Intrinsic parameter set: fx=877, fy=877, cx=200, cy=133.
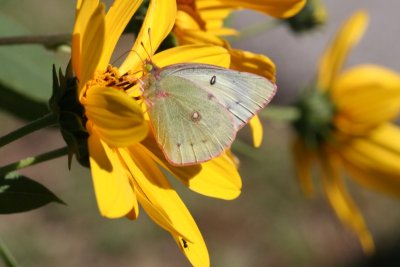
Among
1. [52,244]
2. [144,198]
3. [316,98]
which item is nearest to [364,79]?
[316,98]

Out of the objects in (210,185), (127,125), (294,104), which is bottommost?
(294,104)

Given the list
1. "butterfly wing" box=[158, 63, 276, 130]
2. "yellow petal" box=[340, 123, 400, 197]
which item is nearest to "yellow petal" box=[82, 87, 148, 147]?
"butterfly wing" box=[158, 63, 276, 130]

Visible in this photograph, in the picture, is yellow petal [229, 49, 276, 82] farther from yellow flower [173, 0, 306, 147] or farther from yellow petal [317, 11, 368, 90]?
yellow petal [317, 11, 368, 90]

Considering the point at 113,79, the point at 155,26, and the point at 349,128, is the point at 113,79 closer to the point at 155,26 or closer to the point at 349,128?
the point at 155,26

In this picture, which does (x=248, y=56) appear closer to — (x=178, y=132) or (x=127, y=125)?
(x=178, y=132)

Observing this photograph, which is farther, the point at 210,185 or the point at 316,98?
the point at 316,98

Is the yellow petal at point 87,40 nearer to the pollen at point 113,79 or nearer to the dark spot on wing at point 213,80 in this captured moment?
the pollen at point 113,79

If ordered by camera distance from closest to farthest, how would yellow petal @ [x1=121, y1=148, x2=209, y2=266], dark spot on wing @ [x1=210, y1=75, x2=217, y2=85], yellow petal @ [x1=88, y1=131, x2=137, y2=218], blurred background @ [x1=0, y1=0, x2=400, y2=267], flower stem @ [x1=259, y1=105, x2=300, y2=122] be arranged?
yellow petal @ [x1=88, y1=131, x2=137, y2=218] < yellow petal @ [x1=121, y1=148, x2=209, y2=266] < dark spot on wing @ [x1=210, y1=75, x2=217, y2=85] < flower stem @ [x1=259, y1=105, x2=300, y2=122] < blurred background @ [x1=0, y1=0, x2=400, y2=267]

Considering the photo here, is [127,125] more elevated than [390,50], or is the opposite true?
[127,125]
